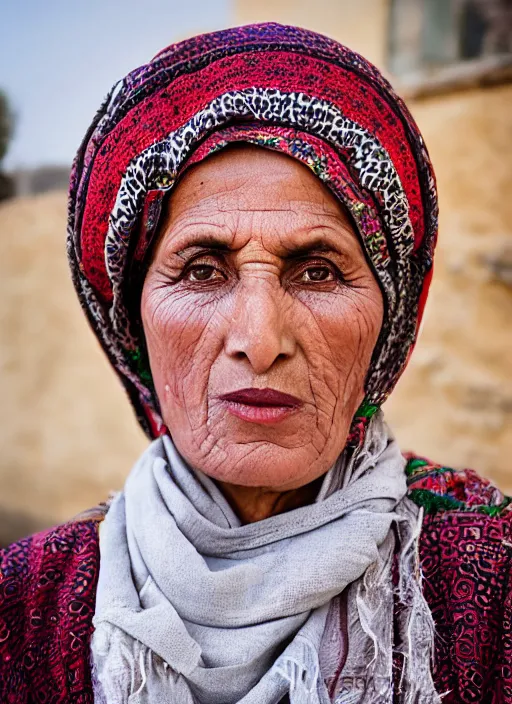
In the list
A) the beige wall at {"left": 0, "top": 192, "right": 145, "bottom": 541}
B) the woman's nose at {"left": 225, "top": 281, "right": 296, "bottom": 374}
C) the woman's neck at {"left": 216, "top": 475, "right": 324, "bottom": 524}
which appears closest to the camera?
the woman's nose at {"left": 225, "top": 281, "right": 296, "bottom": 374}

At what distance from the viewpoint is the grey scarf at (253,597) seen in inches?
57.7

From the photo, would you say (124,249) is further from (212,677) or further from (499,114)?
(499,114)

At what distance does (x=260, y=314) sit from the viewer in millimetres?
1476

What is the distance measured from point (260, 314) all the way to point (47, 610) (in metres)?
0.88

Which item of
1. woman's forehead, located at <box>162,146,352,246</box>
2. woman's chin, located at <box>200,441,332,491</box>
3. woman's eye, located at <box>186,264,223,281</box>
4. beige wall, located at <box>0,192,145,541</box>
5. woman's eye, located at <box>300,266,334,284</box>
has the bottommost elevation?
woman's chin, located at <box>200,441,332,491</box>

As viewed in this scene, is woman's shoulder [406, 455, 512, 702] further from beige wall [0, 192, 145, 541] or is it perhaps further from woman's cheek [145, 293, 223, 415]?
beige wall [0, 192, 145, 541]

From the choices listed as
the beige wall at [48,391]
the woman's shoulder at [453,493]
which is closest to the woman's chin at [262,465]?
the woman's shoulder at [453,493]

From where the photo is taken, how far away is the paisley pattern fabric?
60.8 inches

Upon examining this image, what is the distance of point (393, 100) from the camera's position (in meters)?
1.70

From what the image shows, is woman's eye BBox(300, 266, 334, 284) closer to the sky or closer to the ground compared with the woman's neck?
closer to the sky

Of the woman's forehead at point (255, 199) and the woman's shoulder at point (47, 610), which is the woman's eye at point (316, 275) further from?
the woman's shoulder at point (47, 610)

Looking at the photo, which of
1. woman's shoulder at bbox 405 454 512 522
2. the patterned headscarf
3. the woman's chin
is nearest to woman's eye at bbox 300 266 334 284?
the patterned headscarf

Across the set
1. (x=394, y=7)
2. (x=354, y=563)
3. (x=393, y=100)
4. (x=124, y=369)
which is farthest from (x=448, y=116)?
(x=354, y=563)

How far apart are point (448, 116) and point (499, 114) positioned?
34 centimetres
